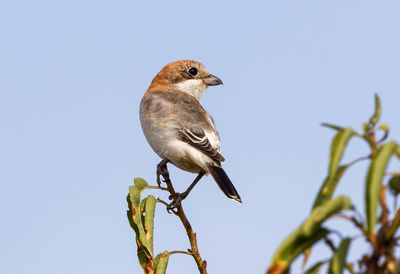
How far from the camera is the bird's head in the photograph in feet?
27.7

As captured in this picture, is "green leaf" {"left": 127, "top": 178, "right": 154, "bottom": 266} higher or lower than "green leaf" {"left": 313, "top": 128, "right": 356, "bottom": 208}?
higher

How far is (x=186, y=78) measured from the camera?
28.0 ft

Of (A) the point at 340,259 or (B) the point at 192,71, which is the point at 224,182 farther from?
(A) the point at 340,259

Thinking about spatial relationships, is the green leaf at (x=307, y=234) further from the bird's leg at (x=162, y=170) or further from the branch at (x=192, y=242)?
the bird's leg at (x=162, y=170)

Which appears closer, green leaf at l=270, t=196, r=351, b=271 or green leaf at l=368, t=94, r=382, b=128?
green leaf at l=270, t=196, r=351, b=271

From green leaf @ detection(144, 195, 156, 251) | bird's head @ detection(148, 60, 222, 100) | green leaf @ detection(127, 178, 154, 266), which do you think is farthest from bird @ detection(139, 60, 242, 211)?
green leaf @ detection(144, 195, 156, 251)

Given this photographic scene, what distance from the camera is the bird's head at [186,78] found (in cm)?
844

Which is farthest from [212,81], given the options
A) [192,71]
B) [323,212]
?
[323,212]

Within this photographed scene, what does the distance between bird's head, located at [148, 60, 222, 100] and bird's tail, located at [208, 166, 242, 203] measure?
202 cm

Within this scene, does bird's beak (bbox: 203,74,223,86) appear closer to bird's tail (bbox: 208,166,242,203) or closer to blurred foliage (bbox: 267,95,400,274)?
bird's tail (bbox: 208,166,242,203)

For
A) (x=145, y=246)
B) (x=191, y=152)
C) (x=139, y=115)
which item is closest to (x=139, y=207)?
(x=145, y=246)

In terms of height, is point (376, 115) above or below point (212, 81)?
below

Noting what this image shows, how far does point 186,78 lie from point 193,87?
0.14 metres

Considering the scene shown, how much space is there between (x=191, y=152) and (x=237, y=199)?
0.74m
